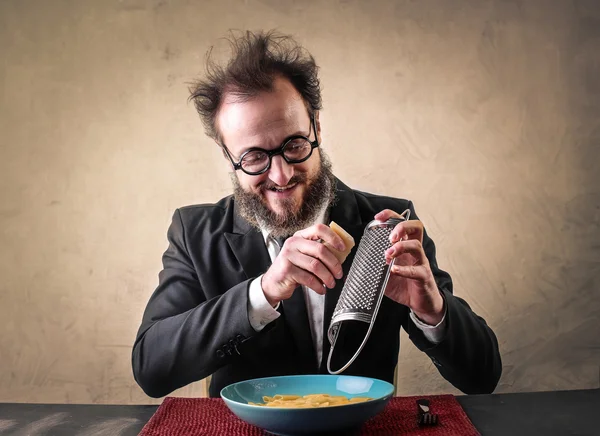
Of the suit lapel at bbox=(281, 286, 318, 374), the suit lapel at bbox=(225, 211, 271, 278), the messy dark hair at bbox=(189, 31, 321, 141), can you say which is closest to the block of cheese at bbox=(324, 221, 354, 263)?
the suit lapel at bbox=(281, 286, 318, 374)

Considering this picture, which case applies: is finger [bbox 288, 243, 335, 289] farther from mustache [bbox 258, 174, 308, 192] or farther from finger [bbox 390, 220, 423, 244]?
mustache [bbox 258, 174, 308, 192]

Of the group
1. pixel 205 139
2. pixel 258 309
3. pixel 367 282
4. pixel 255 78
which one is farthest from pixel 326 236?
pixel 205 139

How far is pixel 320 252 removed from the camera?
1.53 metres

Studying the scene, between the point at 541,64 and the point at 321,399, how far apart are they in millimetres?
2492

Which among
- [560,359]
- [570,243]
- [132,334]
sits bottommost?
[560,359]

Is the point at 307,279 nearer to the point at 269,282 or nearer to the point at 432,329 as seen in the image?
the point at 269,282

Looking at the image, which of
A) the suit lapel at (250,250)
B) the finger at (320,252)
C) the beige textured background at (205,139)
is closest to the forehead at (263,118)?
the suit lapel at (250,250)

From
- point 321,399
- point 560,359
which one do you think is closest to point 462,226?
point 560,359

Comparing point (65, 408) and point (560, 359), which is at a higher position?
point (65, 408)

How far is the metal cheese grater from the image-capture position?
4.39ft

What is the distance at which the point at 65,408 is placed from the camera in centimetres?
155

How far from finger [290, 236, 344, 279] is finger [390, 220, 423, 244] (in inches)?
5.4

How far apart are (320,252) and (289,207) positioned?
0.67 metres

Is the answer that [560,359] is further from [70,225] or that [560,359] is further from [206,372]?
[70,225]
